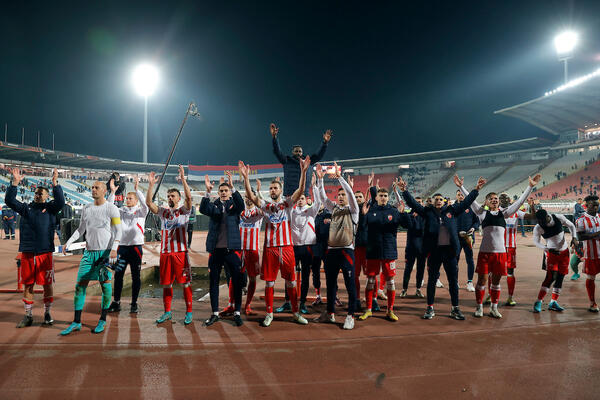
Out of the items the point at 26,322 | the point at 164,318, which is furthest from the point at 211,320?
the point at 26,322

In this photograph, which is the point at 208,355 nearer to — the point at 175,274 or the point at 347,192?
the point at 175,274

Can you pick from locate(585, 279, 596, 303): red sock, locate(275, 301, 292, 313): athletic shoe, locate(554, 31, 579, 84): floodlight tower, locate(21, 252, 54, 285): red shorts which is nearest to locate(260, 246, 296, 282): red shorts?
locate(275, 301, 292, 313): athletic shoe

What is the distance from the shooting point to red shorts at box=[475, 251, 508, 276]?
5121 millimetres

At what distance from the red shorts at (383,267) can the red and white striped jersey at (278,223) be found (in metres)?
1.43

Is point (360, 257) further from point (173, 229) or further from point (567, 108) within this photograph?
point (567, 108)

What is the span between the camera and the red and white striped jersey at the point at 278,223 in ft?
15.6

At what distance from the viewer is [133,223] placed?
18.3 ft

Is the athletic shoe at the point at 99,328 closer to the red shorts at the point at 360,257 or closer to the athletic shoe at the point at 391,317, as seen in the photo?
the red shorts at the point at 360,257

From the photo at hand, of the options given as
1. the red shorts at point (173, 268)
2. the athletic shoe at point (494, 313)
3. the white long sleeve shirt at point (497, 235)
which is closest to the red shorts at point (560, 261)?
the white long sleeve shirt at point (497, 235)

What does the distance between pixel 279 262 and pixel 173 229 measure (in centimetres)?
169

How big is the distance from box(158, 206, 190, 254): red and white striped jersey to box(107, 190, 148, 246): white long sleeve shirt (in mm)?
931

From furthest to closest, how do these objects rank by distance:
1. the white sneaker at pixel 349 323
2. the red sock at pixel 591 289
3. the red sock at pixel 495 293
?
the red sock at pixel 591 289
the red sock at pixel 495 293
the white sneaker at pixel 349 323

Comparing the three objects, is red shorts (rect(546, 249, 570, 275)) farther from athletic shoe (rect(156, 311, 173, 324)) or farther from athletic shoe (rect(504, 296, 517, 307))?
athletic shoe (rect(156, 311, 173, 324))

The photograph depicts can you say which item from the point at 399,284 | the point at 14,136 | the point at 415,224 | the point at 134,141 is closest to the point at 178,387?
the point at 415,224
